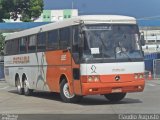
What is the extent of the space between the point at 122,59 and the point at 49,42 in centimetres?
401

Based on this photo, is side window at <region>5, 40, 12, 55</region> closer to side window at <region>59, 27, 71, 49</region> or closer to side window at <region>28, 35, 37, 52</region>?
side window at <region>28, 35, 37, 52</region>

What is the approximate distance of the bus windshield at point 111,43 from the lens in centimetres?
1778

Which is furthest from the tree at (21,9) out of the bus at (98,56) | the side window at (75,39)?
the side window at (75,39)

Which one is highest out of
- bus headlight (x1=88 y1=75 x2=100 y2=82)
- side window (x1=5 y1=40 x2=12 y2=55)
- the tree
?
the tree

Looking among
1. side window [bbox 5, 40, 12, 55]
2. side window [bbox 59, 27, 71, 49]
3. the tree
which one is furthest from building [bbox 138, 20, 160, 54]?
side window [bbox 59, 27, 71, 49]

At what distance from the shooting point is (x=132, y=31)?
18.6m

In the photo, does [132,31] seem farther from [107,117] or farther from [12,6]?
[12,6]

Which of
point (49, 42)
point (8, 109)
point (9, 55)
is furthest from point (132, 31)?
point (9, 55)

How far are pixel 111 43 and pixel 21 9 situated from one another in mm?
61696

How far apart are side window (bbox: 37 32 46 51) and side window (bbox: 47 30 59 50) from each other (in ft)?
1.92

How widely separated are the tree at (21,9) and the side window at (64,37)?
5786 cm

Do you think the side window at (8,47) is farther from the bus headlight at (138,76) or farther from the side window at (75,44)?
the bus headlight at (138,76)

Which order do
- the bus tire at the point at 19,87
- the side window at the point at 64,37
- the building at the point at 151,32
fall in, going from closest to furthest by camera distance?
the side window at the point at 64,37, the bus tire at the point at 19,87, the building at the point at 151,32

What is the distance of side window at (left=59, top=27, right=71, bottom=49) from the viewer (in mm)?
18962
